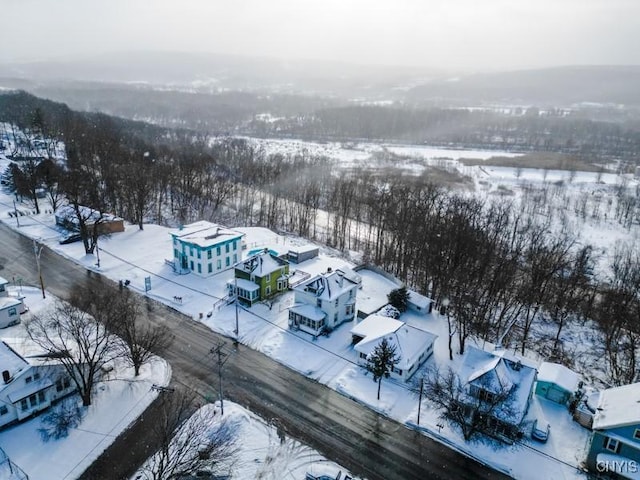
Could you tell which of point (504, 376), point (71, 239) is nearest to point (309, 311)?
point (504, 376)

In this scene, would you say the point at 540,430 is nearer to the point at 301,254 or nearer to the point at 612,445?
the point at 612,445

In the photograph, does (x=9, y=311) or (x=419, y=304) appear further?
(x=419, y=304)

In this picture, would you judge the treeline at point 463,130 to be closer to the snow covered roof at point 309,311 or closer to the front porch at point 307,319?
the snow covered roof at point 309,311

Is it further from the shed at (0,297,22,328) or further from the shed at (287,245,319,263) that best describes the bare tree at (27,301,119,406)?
the shed at (287,245,319,263)

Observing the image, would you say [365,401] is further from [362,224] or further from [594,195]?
[594,195]

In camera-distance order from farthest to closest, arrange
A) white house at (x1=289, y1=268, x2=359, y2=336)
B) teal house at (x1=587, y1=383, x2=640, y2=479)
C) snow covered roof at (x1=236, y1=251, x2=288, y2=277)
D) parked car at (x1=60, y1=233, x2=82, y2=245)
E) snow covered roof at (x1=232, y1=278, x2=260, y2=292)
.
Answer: parked car at (x1=60, y1=233, x2=82, y2=245), snow covered roof at (x1=236, y1=251, x2=288, y2=277), snow covered roof at (x1=232, y1=278, x2=260, y2=292), white house at (x1=289, y1=268, x2=359, y2=336), teal house at (x1=587, y1=383, x2=640, y2=479)

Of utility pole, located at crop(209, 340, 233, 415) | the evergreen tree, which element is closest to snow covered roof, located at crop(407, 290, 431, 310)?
the evergreen tree

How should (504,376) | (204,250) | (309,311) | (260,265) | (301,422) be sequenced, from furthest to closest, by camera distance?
(204,250) → (260,265) → (309,311) → (504,376) → (301,422)
